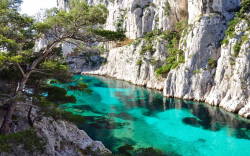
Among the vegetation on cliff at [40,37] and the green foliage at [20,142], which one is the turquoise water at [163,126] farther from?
the green foliage at [20,142]

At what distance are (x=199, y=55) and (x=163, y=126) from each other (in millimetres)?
17784

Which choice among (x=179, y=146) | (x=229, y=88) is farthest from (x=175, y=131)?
(x=229, y=88)

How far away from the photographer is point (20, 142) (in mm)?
9930

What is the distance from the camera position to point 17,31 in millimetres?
12406

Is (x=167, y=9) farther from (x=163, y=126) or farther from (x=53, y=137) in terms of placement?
(x=53, y=137)

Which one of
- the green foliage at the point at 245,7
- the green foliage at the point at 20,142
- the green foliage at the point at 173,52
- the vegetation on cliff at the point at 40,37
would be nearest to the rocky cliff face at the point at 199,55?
the green foliage at the point at 173,52

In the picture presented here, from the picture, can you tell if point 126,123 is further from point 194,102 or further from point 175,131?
point 194,102

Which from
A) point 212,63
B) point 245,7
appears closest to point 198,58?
point 212,63

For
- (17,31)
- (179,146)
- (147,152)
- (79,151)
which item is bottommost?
(179,146)

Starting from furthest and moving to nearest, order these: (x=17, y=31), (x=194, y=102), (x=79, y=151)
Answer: (x=194, y=102)
(x=79, y=151)
(x=17, y=31)

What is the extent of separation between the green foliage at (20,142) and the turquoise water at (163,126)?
3.91m

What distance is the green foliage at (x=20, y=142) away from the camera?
9450 mm

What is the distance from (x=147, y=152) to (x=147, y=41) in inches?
1920

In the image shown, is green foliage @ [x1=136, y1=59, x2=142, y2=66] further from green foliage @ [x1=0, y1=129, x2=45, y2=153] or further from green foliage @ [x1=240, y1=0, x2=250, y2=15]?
green foliage @ [x1=0, y1=129, x2=45, y2=153]
